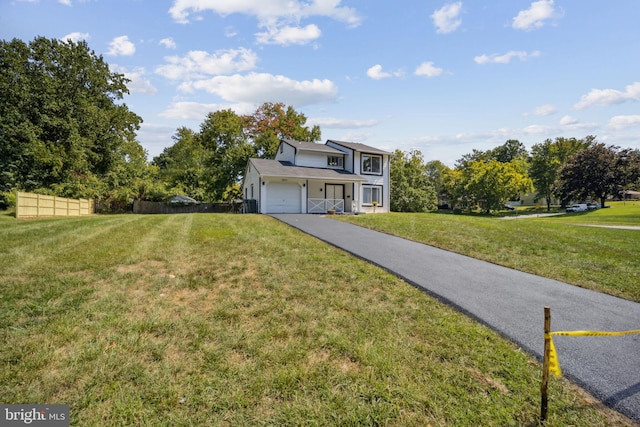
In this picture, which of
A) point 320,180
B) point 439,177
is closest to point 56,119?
point 320,180

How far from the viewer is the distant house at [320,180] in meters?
20.3

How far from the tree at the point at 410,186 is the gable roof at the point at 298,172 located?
12.6m

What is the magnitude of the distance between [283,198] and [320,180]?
293 cm

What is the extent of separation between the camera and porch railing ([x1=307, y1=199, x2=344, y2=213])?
71.0 feet

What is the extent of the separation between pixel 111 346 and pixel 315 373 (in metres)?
2.12

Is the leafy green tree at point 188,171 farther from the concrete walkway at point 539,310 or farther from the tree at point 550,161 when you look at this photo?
the tree at point 550,161

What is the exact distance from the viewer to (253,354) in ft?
9.78

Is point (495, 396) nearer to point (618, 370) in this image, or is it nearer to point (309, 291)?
point (618, 370)

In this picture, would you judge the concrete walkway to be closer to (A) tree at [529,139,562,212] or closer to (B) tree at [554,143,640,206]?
(B) tree at [554,143,640,206]

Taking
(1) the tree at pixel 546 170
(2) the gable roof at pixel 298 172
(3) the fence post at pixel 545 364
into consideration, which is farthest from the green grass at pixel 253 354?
(1) the tree at pixel 546 170

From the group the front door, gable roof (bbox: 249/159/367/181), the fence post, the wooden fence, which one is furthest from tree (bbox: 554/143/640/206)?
the wooden fence

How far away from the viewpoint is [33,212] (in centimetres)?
1525

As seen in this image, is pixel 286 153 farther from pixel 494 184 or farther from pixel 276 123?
pixel 494 184

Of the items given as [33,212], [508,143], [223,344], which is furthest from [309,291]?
[508,143]
